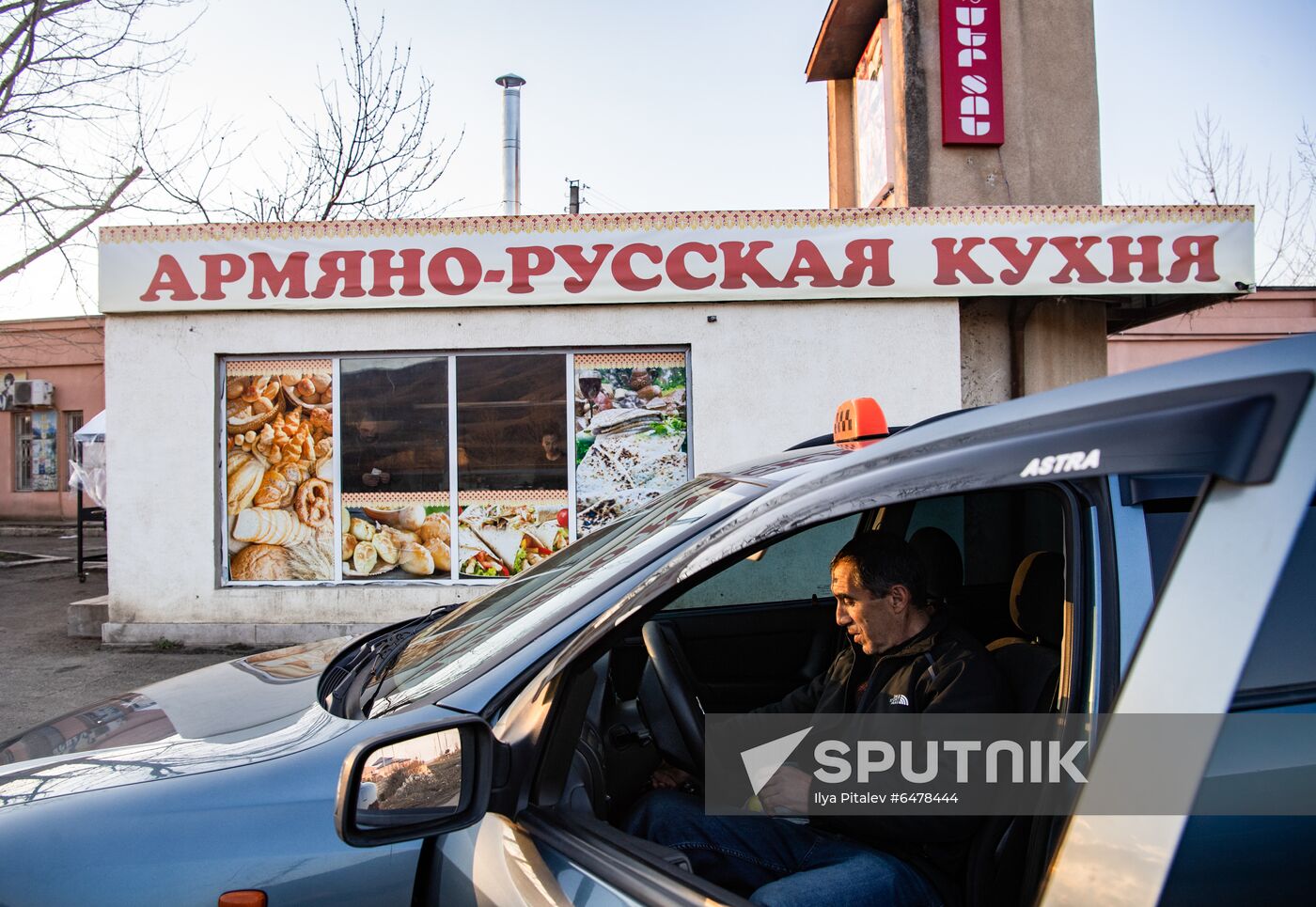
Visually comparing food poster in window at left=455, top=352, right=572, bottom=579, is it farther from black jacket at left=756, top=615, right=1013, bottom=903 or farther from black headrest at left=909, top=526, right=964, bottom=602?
black jacket at left=756, top=615, right=1013, bottom=903

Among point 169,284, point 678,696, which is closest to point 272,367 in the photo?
point 169,284

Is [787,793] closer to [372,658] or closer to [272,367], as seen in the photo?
[372,658]

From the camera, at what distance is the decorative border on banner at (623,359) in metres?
8.02

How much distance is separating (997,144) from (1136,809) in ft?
31.1

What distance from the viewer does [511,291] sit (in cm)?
776

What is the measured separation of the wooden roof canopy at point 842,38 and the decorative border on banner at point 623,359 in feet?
17.9

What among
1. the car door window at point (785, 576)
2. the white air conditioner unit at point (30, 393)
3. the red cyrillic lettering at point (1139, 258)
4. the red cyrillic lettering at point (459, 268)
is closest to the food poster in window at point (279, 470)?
the red cyrillic lettering at point (459, 268)

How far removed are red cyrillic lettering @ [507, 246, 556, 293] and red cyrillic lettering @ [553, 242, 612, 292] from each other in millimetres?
98

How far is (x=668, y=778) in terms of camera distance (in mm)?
2357

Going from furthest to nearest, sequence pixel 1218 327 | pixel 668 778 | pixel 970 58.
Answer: pixel 1218 327 < pixel 970 58 < pixel 668 778

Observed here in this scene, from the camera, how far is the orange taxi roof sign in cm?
A: 226

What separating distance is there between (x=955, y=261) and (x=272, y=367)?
593 cm

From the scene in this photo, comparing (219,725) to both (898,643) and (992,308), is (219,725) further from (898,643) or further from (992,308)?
(992,308)

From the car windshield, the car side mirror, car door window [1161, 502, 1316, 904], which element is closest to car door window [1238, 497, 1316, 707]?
car door window [1161, 502, 1316, 904]
